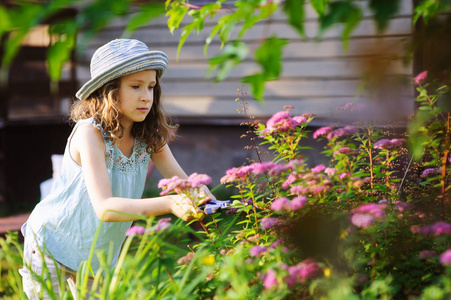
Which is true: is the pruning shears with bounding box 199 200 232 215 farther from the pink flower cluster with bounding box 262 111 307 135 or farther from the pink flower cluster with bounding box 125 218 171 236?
the pink flower cluster with bounding box 262 111 307 135

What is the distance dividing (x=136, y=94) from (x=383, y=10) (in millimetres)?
1471

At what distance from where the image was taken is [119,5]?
3.15ft

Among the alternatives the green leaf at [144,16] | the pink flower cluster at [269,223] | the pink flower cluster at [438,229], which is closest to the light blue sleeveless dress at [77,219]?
the pink flower cluster at [269,223]

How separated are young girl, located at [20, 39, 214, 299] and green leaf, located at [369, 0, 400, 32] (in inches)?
50.1

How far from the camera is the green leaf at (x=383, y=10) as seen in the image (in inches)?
37.3

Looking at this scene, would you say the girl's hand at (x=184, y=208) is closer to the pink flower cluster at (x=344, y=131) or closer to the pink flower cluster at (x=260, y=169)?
the pink flower cluster at (x=260, y=169)

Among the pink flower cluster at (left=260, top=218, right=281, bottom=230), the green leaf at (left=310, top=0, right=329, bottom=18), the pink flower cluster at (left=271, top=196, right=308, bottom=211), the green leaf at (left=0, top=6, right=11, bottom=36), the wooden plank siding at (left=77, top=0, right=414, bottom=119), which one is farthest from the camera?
the wooden plank siding at (left=77, top=0, right=414, bottom=119)

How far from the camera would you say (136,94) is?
2.28 metres

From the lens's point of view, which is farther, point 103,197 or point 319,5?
point 103,197

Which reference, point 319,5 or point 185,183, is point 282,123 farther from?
point 319,5

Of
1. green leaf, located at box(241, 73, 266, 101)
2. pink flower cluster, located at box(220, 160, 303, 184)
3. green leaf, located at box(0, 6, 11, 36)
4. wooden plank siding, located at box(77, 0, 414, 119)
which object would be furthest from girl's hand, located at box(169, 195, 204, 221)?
wooden plank siding, located at box(77, 0, 414, 119)

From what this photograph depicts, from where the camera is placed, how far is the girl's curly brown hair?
2311mm

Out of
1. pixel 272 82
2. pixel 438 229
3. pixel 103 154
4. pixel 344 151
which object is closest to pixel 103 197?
pixel 103 154

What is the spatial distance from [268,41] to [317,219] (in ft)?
2.69
